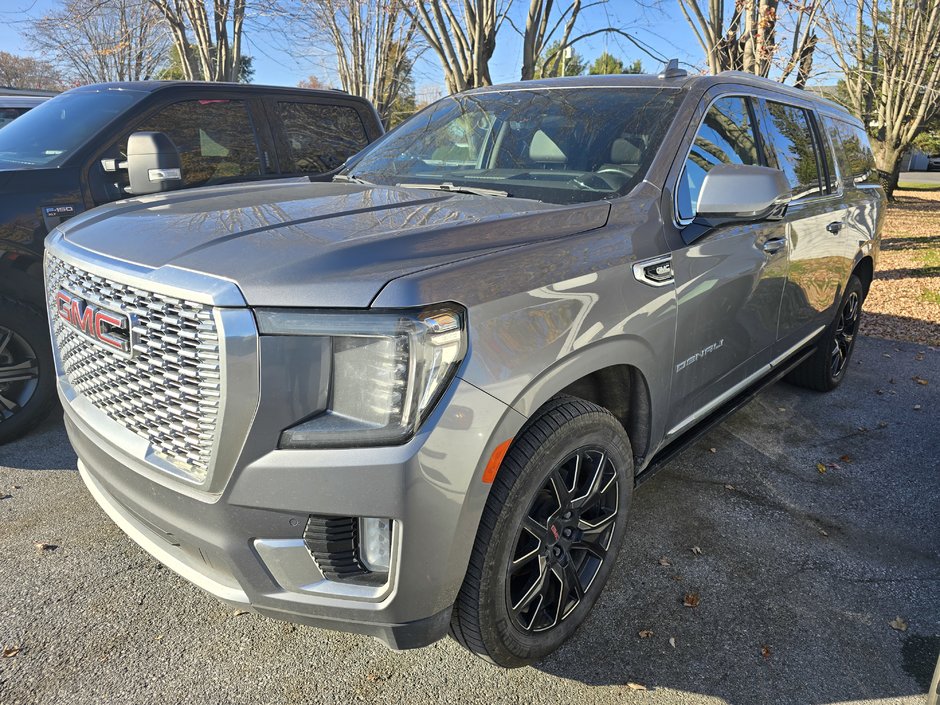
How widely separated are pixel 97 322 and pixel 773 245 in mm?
2963

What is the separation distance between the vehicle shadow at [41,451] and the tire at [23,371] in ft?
0.22

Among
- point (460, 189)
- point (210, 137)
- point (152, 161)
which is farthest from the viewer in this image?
point (210, 137)

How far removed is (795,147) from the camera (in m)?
3.93

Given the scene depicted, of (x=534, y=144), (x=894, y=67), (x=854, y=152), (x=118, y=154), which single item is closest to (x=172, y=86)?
(x=118, y=154)

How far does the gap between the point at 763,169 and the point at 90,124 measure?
3.96 m

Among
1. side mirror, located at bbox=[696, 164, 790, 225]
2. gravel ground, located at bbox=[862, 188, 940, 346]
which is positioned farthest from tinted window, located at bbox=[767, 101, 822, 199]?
gravel ground, located at bbox=[862, 188, 940, 346]

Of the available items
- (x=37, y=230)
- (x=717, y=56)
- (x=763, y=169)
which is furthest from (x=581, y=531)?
(x=717, y=56)

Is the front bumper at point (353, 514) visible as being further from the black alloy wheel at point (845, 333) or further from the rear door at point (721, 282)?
the black alloy wheel at point (845, 333)

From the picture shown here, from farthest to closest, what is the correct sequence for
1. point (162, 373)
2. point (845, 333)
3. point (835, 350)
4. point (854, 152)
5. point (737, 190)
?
point (845, 333) → point (835, 350) → point (854, 152) → point (737, 190) → point (162, 373)

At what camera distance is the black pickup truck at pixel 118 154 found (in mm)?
3689

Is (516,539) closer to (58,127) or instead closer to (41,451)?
(41,451)

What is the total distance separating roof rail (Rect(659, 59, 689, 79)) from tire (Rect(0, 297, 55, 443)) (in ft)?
11.3

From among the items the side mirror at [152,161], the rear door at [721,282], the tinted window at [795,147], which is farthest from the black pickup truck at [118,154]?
the tinted window at [795,147]

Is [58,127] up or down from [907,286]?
up
